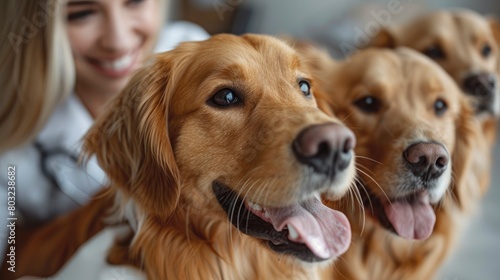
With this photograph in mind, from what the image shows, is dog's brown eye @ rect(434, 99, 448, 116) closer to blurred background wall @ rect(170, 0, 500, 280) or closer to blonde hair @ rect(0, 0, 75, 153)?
blurred background wall @ rect(170, 0, 500, 280)

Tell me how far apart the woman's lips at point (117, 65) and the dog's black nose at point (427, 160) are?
3.00ft

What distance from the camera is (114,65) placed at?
5.33 ft

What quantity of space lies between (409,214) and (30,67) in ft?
3.81

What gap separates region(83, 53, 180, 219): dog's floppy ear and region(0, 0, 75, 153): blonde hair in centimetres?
42

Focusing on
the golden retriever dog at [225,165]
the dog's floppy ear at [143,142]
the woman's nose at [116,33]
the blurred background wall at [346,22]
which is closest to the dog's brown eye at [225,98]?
the golden retriever dog at [225,165]

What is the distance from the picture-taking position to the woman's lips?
162cm

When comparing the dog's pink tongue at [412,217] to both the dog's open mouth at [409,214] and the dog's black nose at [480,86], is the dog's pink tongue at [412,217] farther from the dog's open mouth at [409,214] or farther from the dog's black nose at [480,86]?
the dog's black nose at [480,86]

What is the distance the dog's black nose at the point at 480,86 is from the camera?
5.64ft

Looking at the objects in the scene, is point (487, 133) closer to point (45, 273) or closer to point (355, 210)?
point (355, 210)

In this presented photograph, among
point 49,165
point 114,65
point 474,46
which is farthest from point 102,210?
point 474,46

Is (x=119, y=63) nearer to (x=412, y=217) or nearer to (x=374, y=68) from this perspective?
(x=374, y=68)

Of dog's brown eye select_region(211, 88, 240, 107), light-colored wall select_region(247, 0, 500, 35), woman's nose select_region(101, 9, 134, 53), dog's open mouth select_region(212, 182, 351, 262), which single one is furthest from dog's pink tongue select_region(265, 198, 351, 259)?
light-colored wall select_region(247, 0, 500, 35)

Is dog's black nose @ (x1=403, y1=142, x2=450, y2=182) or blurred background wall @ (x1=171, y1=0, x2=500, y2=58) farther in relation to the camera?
blurred background wall @ (x1=171, y1=0, x2=500, y2=58)

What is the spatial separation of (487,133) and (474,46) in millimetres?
323
